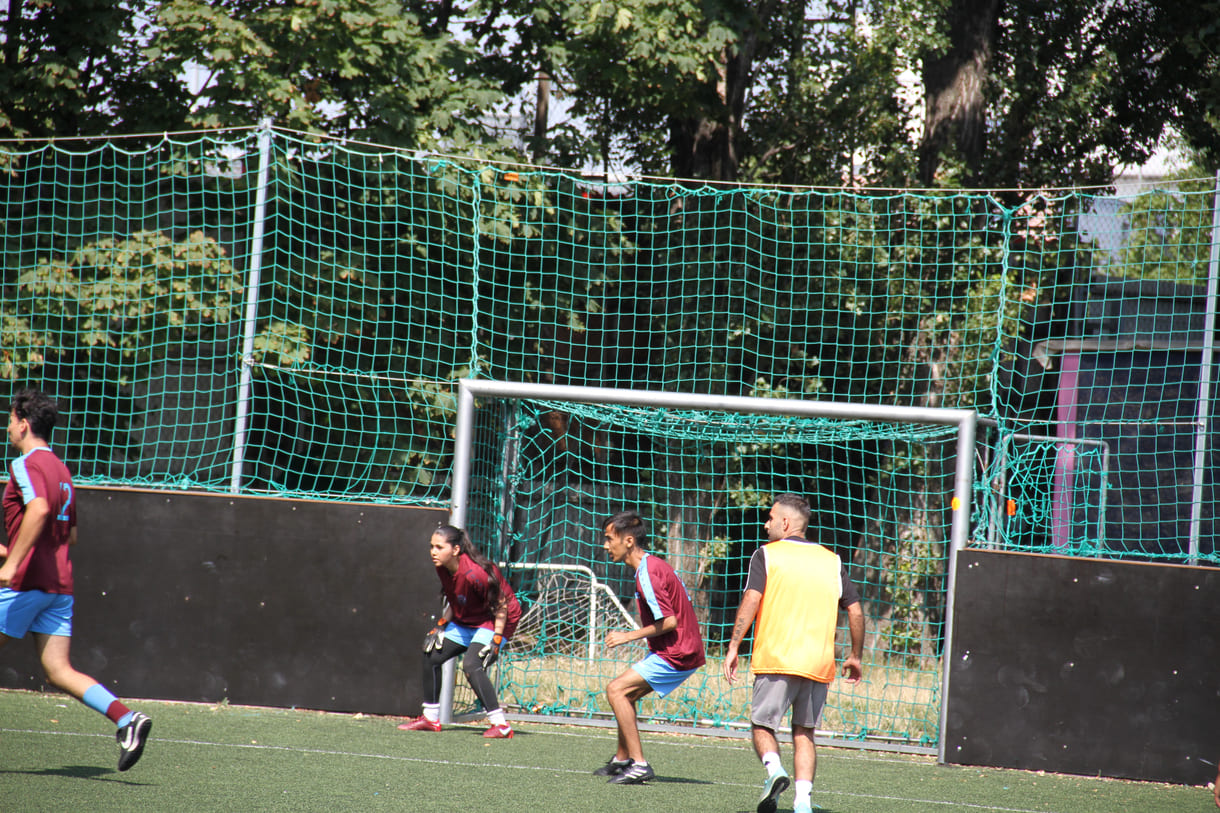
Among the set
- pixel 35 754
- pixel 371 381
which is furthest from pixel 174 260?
pixel 35 754

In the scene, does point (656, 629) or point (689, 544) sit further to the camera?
point (689, 544)

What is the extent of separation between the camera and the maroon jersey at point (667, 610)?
562cm

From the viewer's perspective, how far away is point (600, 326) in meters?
11.8

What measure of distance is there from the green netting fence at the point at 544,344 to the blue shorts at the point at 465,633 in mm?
1543

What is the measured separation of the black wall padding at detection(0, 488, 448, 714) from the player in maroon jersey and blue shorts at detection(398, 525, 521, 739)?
0.48 metres

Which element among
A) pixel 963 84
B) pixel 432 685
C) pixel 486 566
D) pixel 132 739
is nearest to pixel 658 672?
pixel 486 566

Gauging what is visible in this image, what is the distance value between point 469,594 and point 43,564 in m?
2.63

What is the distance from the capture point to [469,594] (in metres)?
6.84

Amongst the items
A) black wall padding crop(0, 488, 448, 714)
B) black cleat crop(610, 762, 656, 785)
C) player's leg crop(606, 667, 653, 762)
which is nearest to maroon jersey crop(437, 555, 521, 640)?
black wall padding crop(0, 488, 448, 714)

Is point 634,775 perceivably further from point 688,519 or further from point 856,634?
point 688,519

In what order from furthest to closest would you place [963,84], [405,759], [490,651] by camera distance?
[963,84] < [490,651] < [405,759]

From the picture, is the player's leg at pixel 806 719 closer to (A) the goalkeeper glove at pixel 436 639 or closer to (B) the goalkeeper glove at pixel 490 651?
(B) the goalkeeper glove at pixel 490 651

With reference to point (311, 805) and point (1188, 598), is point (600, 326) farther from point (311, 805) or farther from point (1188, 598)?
point (311, 805)

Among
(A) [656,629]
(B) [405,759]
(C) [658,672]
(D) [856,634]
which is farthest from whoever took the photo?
(B) [405,759]
